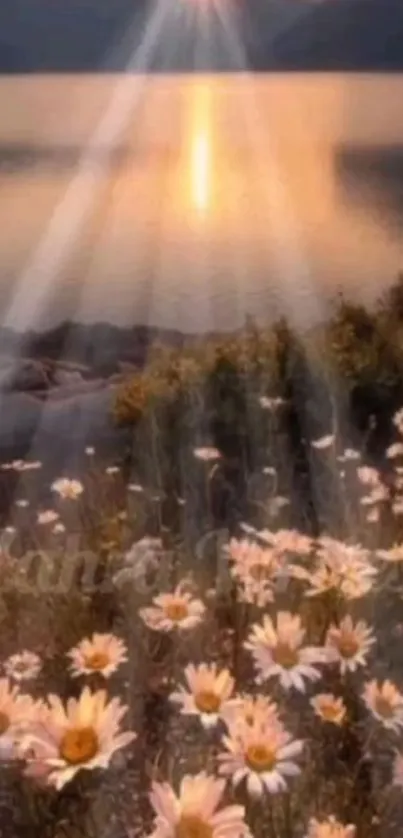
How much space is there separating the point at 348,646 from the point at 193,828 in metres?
0.22

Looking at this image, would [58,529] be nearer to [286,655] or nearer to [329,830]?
[286,655]

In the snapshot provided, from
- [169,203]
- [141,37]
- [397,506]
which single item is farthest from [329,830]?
[141,37]

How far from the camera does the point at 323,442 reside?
1.16 metres

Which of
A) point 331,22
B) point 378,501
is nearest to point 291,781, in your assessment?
point 378,501

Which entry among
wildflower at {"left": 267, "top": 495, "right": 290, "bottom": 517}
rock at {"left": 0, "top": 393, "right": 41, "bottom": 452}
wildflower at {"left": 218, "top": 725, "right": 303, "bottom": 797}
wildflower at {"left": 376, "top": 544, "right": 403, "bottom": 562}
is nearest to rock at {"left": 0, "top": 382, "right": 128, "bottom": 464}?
rock at {"left": 0, "top": 393, "right": 41, "bottom": 452}

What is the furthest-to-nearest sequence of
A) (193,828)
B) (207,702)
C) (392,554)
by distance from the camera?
(392,554)
(207,702)
(193,828)

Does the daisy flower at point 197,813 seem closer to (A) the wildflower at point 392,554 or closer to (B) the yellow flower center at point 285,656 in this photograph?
(B) the yellow flower center at point 285,656

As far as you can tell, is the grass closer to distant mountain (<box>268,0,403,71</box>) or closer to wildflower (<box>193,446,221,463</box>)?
wildflower (<box>193,446,221,463</box>)

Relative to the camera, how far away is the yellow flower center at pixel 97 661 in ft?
3.02

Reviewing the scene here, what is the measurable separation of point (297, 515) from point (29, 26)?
56cm

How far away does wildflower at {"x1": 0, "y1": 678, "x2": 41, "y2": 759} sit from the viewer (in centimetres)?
82

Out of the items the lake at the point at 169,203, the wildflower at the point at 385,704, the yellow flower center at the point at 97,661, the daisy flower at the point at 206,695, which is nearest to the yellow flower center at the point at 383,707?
the wildflower at the point at 385,704

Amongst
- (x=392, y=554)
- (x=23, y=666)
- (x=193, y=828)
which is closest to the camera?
(x=193, y=828)

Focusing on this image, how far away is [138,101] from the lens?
1.15 meters
